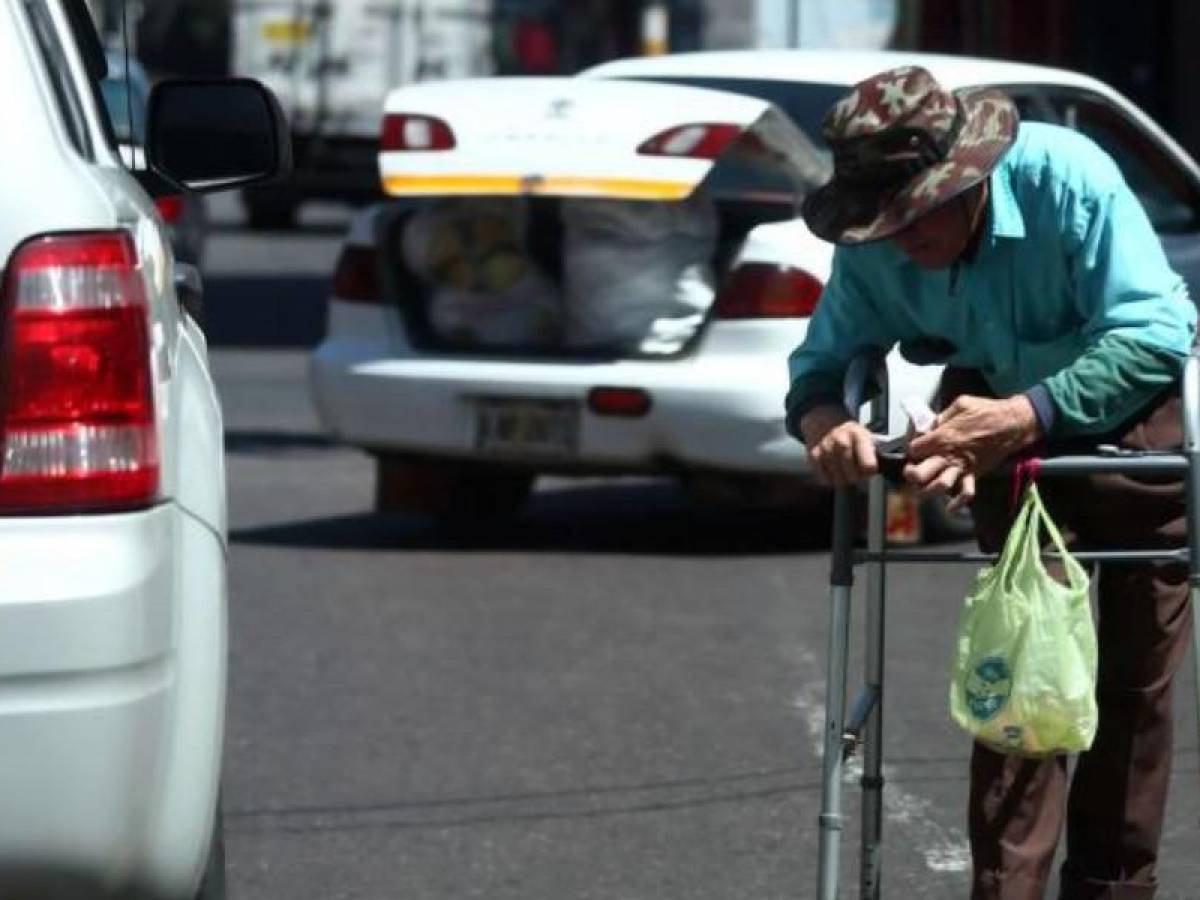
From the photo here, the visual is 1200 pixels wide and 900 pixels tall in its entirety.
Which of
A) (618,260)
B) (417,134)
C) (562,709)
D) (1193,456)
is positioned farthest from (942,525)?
(1193,456)

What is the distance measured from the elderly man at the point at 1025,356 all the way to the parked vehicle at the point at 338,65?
30.2 meters

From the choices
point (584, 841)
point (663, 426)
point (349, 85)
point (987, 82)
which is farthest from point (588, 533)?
point (349, 85)

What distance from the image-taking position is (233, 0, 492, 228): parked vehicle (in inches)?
1423

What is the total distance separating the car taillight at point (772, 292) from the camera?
10531 millimetres

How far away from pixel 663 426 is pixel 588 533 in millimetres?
1211

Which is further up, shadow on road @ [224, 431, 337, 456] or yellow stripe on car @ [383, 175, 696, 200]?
yellow stripe on car @ [383, 175, 696, 200]

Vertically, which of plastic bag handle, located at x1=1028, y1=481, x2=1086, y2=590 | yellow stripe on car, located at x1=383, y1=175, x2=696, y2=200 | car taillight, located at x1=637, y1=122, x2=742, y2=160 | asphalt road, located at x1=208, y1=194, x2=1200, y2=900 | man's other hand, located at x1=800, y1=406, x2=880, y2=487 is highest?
man's other hand, located at x1=800, y1=406, x2=880, y2=487

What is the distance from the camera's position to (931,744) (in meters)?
8.16

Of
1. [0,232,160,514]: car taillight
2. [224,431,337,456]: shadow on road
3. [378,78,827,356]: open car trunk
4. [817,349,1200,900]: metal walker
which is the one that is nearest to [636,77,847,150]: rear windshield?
[378,78,827,356]: open car trunk

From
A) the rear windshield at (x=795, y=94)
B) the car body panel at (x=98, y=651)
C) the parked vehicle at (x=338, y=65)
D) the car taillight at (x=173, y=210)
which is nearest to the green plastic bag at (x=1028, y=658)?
the car body panel at (x=98, y=651)

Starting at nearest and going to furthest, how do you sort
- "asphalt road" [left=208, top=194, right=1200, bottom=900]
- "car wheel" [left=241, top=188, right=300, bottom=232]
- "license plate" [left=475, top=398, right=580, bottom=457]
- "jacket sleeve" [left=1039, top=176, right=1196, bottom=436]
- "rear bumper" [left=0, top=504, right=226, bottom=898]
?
1. "rear bumper" [left=0, top=504, right=226, bottom=898]
2. "jacket sleeve" [left=1039, top=176, right=1196, bottom=436]
3. "asphalt road" [left=208, top=194, right=1200, bottom=900]
4. "license plate" [left=475, top=398, right=580, bottom=457]
5. "car wheel" [left=241, top=188, right=300, bottom=232]

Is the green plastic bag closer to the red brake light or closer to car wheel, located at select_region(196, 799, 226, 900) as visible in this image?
car wheel, located at select_region(196, 799, 226, 900)

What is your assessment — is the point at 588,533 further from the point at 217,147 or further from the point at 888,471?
the point at 888,471

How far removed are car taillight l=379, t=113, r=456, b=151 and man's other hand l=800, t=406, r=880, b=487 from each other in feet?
18.4
